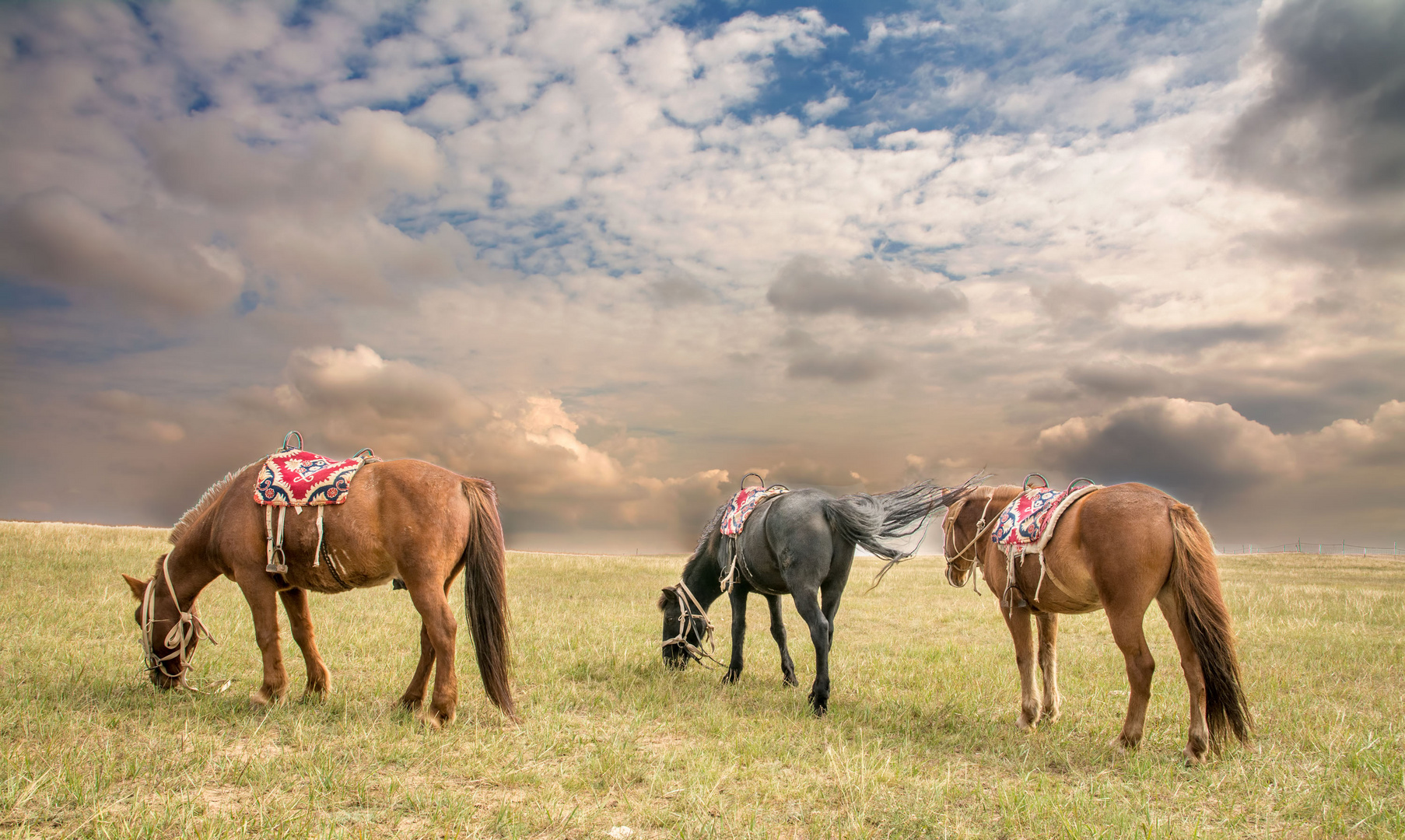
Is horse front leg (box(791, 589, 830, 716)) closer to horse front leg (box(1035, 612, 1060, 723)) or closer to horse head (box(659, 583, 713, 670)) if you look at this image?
horse head (box(659, 583, 713, 670))

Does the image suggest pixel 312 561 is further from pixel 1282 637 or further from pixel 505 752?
pixel 1282 637

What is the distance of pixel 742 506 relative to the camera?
8.44 metres

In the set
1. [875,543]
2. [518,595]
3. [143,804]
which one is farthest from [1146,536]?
[518,595]

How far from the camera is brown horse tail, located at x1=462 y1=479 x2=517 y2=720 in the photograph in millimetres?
6141

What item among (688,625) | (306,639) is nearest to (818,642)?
(688,625)

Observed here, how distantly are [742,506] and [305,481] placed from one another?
182 inches

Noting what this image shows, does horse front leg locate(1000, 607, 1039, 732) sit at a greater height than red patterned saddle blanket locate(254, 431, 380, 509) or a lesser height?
lesser

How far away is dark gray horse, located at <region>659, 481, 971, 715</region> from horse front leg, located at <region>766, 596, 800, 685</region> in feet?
0.04

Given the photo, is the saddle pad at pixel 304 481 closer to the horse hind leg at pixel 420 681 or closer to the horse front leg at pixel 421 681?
the horse front leg at pixel 421 681

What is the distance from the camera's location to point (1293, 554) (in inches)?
1412

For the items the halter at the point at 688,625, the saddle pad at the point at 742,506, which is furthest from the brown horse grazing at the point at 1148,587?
the halter at the point at 688,625

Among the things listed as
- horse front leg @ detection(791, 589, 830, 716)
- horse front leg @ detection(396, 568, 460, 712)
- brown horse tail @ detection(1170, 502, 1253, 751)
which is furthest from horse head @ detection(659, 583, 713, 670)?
brown horse tail @ detection(1170, 502, 1253, 751)

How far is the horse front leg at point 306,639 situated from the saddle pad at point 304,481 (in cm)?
113

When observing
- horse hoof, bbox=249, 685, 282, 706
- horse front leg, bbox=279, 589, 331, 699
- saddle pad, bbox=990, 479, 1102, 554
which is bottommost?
horse hoof, bbox=249, 685, 282, 706
